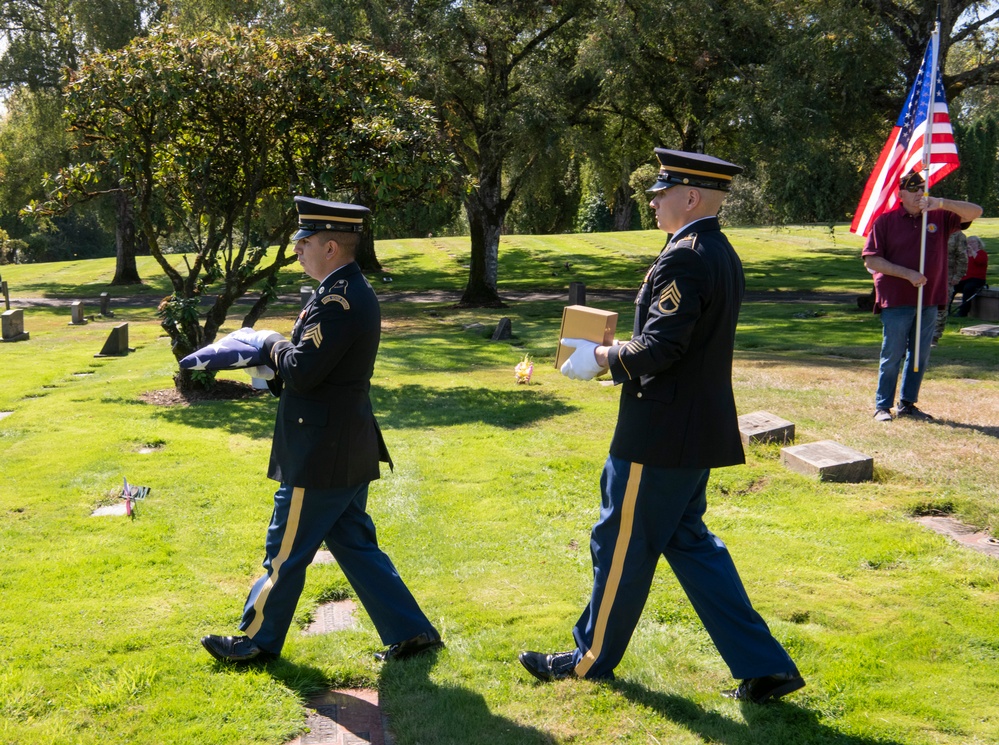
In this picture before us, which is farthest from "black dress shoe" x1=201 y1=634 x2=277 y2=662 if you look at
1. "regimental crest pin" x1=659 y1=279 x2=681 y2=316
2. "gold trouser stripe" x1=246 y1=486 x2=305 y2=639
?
"regimental crest pin" x1=659 y1=279 x2=681 y2=316

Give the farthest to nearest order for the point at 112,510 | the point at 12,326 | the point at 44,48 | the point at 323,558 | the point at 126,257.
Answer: the point at 126,257 < the point at 44,48 < the point at 12,326 < the point at 112,510 < the point at 323,558

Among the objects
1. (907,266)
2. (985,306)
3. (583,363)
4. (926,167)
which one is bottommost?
(985,306)

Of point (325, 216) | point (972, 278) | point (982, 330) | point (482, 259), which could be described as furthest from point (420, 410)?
point (482, 259)

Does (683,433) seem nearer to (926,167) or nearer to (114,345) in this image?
(926,167)

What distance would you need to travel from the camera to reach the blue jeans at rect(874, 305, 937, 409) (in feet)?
29.0

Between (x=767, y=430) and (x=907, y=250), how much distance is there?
2200 millimetres

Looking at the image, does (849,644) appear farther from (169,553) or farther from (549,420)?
(549,420)

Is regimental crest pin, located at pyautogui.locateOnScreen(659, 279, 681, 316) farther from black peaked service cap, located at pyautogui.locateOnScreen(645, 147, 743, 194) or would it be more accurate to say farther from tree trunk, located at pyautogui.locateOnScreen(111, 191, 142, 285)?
tree trunk, located at pyautogui.locateOnScreen(111, 191, 142, 285)

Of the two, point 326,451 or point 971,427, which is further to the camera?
point 971,427

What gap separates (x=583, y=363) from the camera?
4.22 metres

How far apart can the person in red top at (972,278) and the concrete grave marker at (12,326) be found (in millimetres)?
19674

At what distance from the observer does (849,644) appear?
4660 mm

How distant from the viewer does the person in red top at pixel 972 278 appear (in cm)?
1841

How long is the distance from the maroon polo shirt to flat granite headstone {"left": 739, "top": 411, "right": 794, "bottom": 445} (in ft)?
5.18
